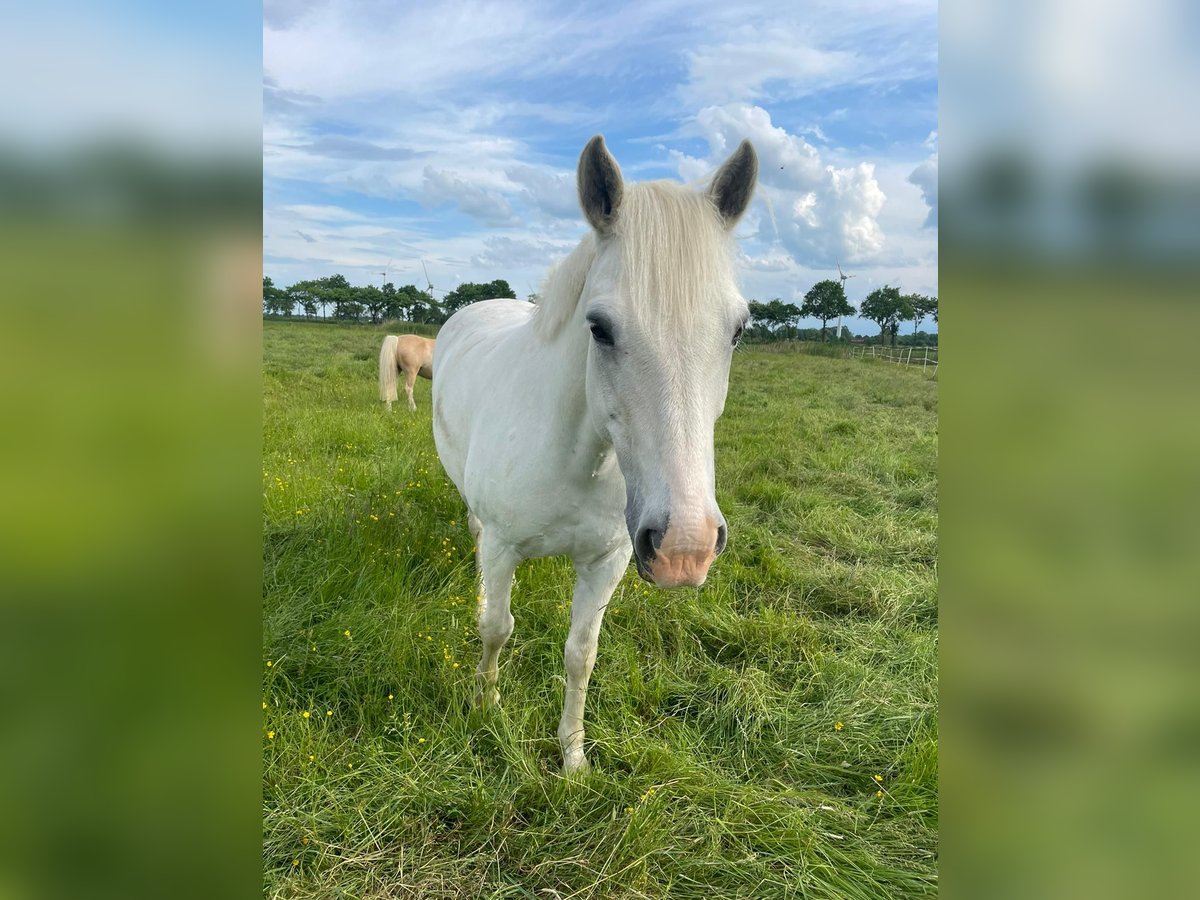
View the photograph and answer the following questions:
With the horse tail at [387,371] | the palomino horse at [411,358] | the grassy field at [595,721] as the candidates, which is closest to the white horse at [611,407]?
the grassy field at [595,721]

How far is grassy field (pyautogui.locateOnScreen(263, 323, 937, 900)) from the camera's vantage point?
2.03 metres

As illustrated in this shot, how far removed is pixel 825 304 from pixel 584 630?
30277 mm

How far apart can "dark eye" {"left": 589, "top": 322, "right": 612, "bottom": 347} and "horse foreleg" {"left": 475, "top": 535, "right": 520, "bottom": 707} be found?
123 centimetres

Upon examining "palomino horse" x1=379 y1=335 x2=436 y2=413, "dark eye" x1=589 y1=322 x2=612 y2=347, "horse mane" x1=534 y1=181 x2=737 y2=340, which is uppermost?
"palomino horse" x1=379 y1=335 x2=436 y2=413

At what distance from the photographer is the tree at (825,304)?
2761 cm

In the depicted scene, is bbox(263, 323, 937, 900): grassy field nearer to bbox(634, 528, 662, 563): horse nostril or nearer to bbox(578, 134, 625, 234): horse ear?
bbox(634, 528, 662, 563): horse nostril

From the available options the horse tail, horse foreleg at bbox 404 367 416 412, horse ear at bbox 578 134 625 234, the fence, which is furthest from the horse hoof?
the fence
